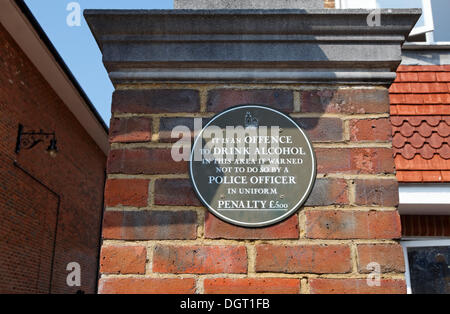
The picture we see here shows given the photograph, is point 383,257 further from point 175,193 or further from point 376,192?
point 175,193

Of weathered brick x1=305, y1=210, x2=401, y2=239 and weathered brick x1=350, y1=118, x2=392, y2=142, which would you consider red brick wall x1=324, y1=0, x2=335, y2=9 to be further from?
weathered brick x1=305, y1=210, x2=401, y2=239

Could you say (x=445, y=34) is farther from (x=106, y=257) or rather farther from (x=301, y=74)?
(x=106, y=257)

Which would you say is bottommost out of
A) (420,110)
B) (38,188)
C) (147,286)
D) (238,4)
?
(147,286)

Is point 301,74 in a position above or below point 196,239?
above

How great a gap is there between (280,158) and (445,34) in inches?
167

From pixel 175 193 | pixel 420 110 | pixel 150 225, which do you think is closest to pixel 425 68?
pixel 420 110

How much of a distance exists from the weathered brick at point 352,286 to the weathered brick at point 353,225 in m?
0.13

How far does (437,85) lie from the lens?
4293mm

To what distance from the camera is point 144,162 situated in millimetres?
1503

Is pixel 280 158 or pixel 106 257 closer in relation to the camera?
pixel 106 257

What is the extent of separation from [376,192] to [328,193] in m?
0.15

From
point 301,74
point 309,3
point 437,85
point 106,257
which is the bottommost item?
point 106,257

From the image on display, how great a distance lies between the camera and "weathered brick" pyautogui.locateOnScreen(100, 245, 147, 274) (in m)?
1.40
